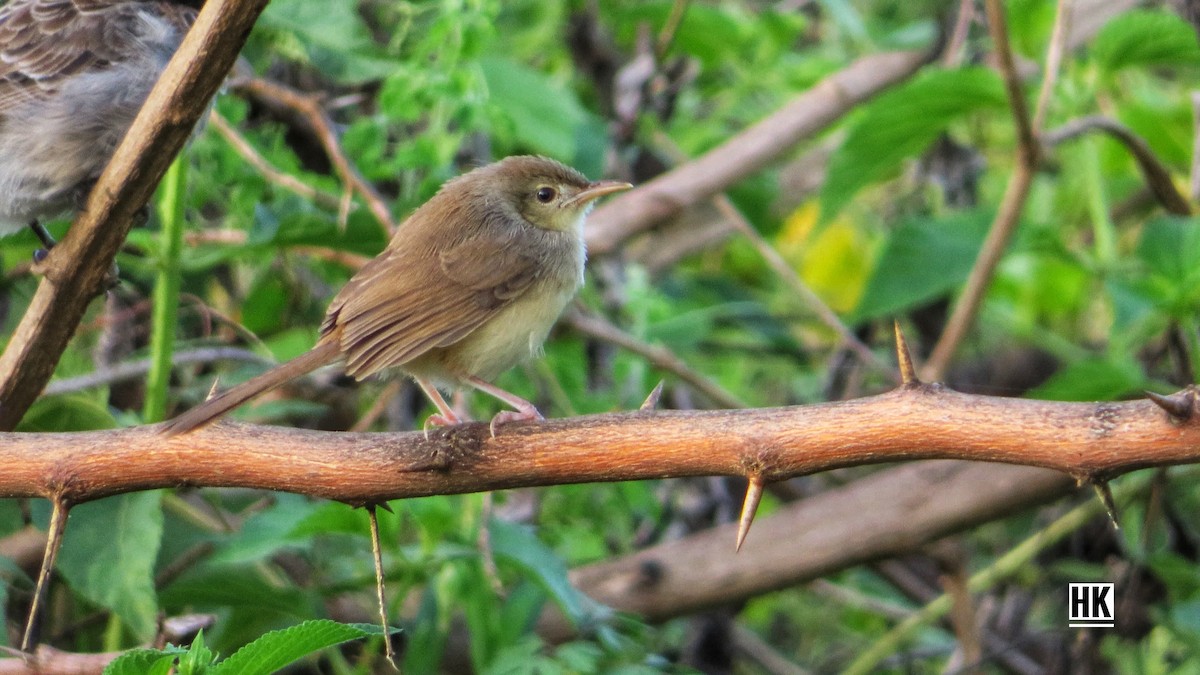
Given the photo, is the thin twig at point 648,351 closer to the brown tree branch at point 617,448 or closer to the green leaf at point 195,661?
the brown tree branch at point 617,448

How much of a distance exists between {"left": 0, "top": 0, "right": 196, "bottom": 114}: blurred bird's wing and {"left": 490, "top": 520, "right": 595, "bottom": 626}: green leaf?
1.63 m

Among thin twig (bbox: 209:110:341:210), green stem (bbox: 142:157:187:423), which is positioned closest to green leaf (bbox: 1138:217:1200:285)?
thin twig (bbox: 209:110:341:210)

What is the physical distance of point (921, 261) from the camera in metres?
4.91

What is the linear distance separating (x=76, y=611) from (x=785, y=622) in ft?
11.3

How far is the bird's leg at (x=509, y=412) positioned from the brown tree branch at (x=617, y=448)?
0.14 meters

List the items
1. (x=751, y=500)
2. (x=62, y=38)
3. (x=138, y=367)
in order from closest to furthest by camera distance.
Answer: (x=751, y=500), (x=62, y=38), (x=138, y=367)

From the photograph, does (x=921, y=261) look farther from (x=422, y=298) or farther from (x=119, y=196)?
(x=119, y=196)

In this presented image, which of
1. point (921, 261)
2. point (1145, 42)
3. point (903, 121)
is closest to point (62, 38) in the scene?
point (903, 121)

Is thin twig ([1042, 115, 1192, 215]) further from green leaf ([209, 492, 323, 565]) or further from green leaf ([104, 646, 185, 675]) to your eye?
green leaf ([104, 646, 185, 675])

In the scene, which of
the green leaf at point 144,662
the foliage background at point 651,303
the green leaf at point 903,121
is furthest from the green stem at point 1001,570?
the green leaf at point 144,662

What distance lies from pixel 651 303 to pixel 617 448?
7.87 ft

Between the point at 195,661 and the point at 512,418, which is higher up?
the point at 512,418

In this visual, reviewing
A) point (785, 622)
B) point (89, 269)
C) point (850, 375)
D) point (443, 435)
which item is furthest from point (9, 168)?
point (785, 622)

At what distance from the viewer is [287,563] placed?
4242 mm
